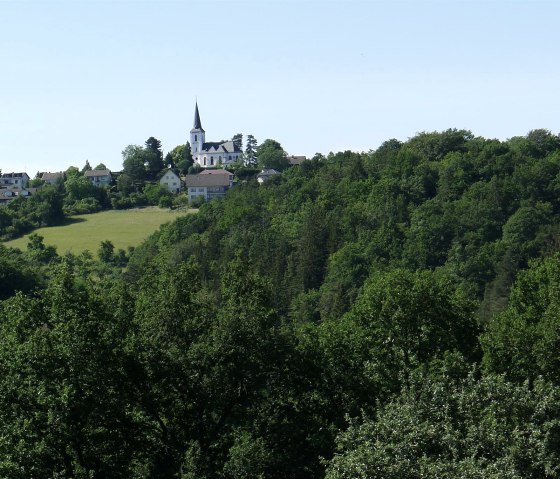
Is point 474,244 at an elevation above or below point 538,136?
below

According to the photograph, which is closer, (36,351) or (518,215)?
(36,351)

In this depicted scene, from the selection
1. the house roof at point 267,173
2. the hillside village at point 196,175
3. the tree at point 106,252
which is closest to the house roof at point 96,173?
the hillside village at point 196,175

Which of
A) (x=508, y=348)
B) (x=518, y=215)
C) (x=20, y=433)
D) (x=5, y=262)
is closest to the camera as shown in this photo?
(x=20, y=433)

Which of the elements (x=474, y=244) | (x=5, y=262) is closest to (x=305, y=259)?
(x=474, y=244)

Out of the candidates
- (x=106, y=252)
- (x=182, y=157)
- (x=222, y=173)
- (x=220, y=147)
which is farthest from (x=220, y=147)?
(x=106, y=252)

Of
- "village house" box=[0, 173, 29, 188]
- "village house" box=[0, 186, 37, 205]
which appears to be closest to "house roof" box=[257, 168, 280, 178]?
"village house" box=[0, 186, 37, 205]

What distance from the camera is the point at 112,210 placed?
453 feet

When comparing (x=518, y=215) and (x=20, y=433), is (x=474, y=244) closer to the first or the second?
(x=518, y=215)

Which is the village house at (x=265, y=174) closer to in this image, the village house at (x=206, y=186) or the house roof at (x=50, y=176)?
the village house at (x=206, y=186)

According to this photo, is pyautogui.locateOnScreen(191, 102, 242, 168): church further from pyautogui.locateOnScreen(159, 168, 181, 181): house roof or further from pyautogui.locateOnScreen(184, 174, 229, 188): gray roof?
pyautogui.locateOnScreen(184, 174, 229, 188): gray roof

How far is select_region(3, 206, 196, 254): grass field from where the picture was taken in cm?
11581

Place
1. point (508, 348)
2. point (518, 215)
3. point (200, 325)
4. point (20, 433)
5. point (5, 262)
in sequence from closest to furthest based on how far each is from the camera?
1. point (20, 433)
2. point (200, 325)
3. point (508, 348)
4. point (5, 262)
5. point (518, 215)

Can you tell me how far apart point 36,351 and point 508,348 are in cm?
1432

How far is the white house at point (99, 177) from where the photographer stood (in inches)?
6283
